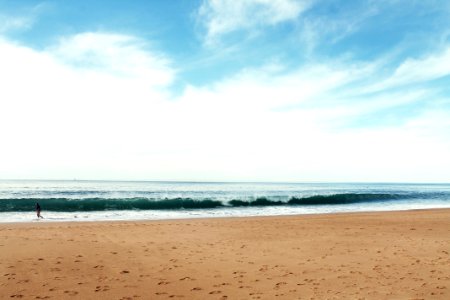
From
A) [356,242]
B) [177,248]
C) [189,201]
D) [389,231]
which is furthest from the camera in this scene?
[189,201]

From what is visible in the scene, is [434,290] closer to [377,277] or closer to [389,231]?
[377,277]

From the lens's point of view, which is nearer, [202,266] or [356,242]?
[202,266]

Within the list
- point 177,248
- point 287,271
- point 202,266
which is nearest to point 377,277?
point 287,271

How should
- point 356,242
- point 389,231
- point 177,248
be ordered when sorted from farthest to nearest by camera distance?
1. point 389,231
2. point 356,242
3. point 177,248

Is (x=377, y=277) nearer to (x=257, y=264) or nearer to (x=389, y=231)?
(x=257, y=264)

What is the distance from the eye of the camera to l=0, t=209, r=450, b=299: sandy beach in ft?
20.8

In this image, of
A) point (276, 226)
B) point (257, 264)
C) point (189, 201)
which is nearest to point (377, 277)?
point (257, 264)

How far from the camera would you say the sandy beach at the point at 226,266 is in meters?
6.34

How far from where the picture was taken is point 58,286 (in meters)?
6.50

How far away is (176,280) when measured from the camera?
709cm

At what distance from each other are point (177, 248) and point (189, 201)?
78.5 ft

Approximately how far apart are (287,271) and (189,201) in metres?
26.9

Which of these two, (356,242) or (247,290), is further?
(356,242)

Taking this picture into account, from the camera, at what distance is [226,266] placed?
823 centimetres
